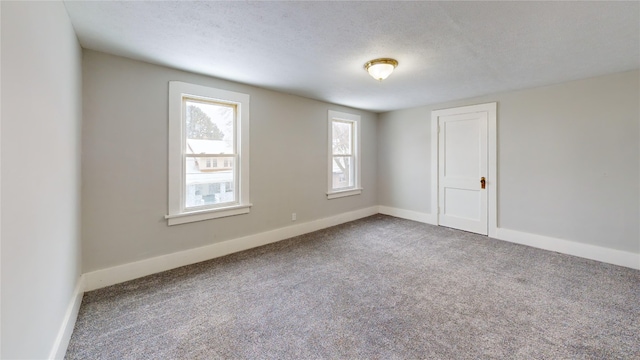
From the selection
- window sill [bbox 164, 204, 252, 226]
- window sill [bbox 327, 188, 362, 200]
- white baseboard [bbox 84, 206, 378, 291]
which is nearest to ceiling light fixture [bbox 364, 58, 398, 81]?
window sill [bbox 164, 204, 252, 226]

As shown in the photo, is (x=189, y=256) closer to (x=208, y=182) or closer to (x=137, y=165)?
(x=208, y=182)

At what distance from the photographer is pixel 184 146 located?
3146mm

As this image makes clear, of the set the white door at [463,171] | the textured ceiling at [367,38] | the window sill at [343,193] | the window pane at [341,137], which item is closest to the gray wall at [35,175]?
the textured ceiling at [367,38]

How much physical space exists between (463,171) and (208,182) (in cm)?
420

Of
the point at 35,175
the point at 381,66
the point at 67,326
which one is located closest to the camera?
the point at 35,175

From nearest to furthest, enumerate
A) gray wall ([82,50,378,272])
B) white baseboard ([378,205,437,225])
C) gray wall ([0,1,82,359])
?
gray wall ([0,1,82,359]) → gray wall ([82,50,378,272]) → white baseboard ([378,205,437,225])

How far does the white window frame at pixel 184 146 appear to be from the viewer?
3.01 meters

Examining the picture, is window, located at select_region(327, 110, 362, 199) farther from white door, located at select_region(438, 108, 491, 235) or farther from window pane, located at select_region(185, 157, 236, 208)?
window pane, located at select_region(185, 157, 236, 208)

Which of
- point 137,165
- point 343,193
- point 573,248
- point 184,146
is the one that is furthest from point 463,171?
point 137,165

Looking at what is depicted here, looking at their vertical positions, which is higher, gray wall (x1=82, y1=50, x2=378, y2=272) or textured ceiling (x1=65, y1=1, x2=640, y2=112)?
textured ceiling (x1=65, y1=1, x2=640, y2=112)

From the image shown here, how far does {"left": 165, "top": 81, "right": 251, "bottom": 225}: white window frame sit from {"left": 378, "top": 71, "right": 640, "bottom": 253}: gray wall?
12.3 ft

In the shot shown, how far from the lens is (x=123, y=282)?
269cm

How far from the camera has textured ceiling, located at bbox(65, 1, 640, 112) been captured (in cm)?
187

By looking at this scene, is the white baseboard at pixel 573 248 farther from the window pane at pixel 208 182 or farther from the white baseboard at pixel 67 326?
the white baseboard at pixel 67 326
